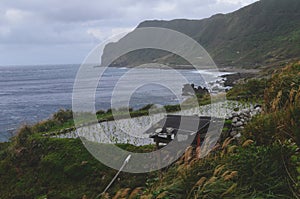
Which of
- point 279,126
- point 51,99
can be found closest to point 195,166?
point 279,126

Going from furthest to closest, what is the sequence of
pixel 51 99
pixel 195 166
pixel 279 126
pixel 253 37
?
1. pixel 253 37
2. pixel 51 99
3. pixel 279 126
4. pixel 195 166

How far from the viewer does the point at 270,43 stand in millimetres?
95312

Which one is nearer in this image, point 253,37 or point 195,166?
point 195,166

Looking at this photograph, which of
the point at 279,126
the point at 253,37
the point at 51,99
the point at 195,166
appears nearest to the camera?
the point at 195,166

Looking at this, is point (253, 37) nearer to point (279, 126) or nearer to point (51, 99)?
point (51, 99)

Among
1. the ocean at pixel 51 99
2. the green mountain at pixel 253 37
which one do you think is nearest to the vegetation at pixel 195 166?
the ocean at pixel 51 99

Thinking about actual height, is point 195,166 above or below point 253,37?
below

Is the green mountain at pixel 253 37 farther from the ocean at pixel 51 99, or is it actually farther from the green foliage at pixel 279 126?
the green foliage at pixel 279 126

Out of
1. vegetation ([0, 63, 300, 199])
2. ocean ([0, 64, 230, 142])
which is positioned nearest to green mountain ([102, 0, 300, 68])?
ocean ([0, 64, 230, 142])

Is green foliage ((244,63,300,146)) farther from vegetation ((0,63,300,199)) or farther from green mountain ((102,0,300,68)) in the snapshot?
green mountain ((102,0,300,68))

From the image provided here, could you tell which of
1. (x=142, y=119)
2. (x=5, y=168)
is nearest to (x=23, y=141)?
(x=5, y=168)

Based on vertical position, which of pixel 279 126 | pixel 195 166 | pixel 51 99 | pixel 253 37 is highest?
pixel 253 37

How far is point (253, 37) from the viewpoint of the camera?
357 feet

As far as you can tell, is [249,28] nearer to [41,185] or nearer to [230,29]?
[230,29]
